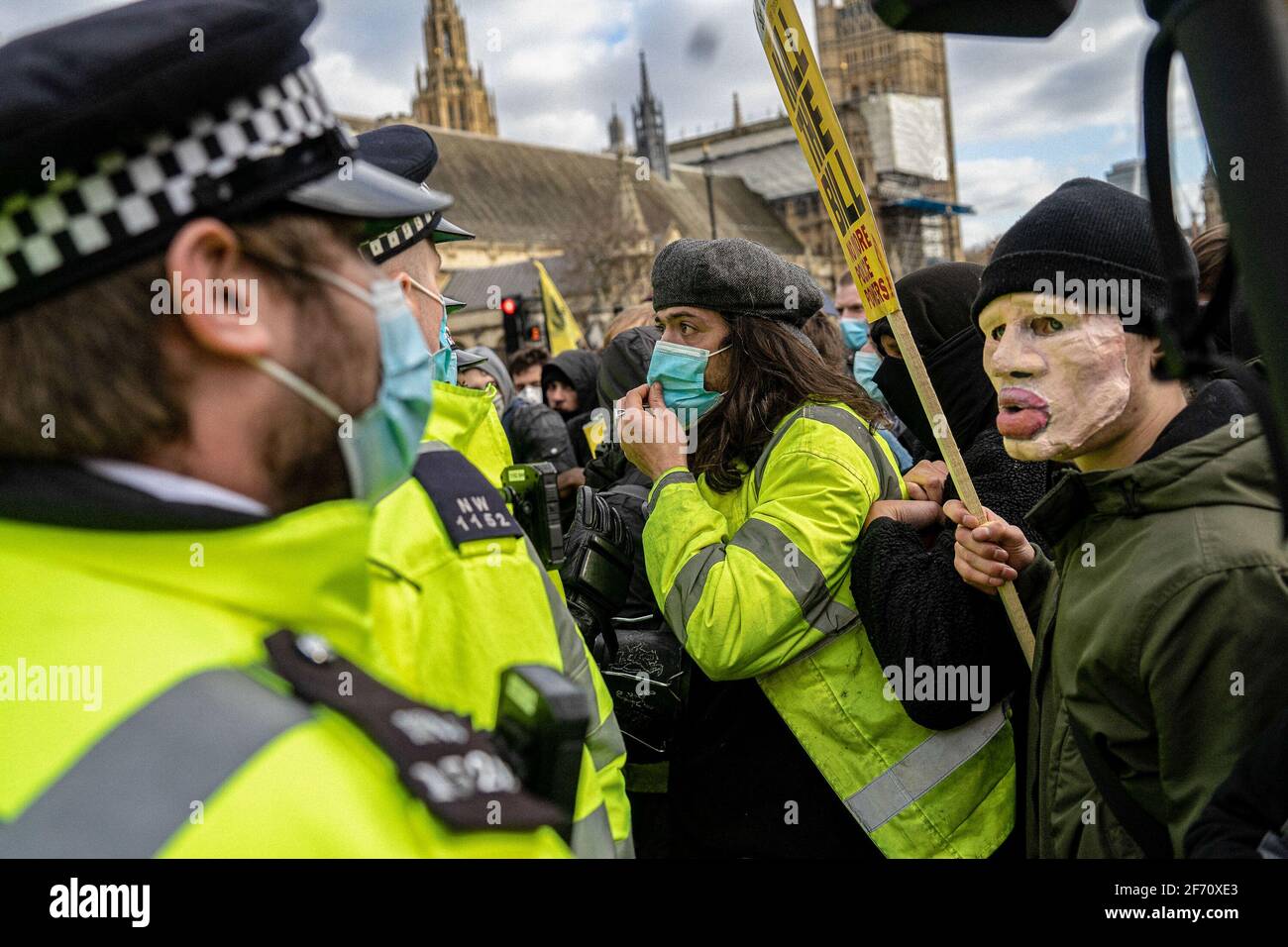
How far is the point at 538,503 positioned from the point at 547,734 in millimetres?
1532

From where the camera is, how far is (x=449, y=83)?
8219 cm

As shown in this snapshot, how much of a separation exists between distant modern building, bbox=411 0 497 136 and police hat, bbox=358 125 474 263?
81.9 m

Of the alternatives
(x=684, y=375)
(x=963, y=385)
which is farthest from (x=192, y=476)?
(x=963, y=385)

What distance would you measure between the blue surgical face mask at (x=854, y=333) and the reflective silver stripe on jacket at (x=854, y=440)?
3.75 m

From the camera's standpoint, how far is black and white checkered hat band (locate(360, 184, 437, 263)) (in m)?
2.86

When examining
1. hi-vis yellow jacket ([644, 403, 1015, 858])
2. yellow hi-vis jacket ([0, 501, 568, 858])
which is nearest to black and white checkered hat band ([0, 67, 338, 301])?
yellow hi-vis jacket ([0, 501, 568, 858])

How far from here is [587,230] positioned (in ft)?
199

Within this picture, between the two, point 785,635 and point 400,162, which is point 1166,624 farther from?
point 400,162

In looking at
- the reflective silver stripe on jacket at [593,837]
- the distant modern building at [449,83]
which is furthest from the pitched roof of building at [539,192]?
the reflective silver stripe on jacket at [593,837]

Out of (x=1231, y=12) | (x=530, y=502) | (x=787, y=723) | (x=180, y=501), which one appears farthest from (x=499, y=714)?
(x=787, y=723)

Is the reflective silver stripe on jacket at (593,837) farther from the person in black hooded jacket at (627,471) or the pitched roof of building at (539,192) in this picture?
the pitched roof of building at (539,192)
